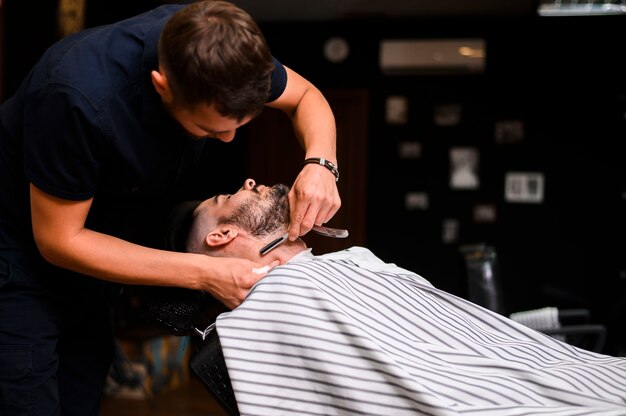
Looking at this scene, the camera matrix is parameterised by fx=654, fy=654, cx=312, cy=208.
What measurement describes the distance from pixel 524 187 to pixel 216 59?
549cm

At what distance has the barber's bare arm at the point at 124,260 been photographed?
129cm

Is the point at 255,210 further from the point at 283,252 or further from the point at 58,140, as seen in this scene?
the point at 58,140

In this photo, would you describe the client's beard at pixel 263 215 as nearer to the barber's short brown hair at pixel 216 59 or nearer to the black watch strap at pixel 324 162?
the black watch strap at pixel 324 162

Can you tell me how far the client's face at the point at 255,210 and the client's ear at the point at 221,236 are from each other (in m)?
0.02

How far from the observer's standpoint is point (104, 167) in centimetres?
138

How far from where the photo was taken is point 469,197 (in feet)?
20.6

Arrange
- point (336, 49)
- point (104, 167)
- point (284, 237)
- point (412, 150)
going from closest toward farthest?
point (104, 167) < point (284, 237) < point (412, 150) < point (336, 49)

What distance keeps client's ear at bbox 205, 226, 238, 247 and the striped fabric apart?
270mm

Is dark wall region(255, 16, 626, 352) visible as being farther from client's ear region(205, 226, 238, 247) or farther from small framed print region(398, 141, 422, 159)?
client's ear region(205, 226, 238, 247)

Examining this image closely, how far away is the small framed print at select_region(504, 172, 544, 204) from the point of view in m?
6.12

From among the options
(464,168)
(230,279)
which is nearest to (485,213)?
(464,168)

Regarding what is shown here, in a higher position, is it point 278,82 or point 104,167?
point 278,82

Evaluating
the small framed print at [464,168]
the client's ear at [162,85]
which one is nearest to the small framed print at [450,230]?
the small framed print at [464,168]

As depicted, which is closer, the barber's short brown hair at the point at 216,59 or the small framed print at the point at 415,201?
the barber's short brown hair at the point at 216,59
